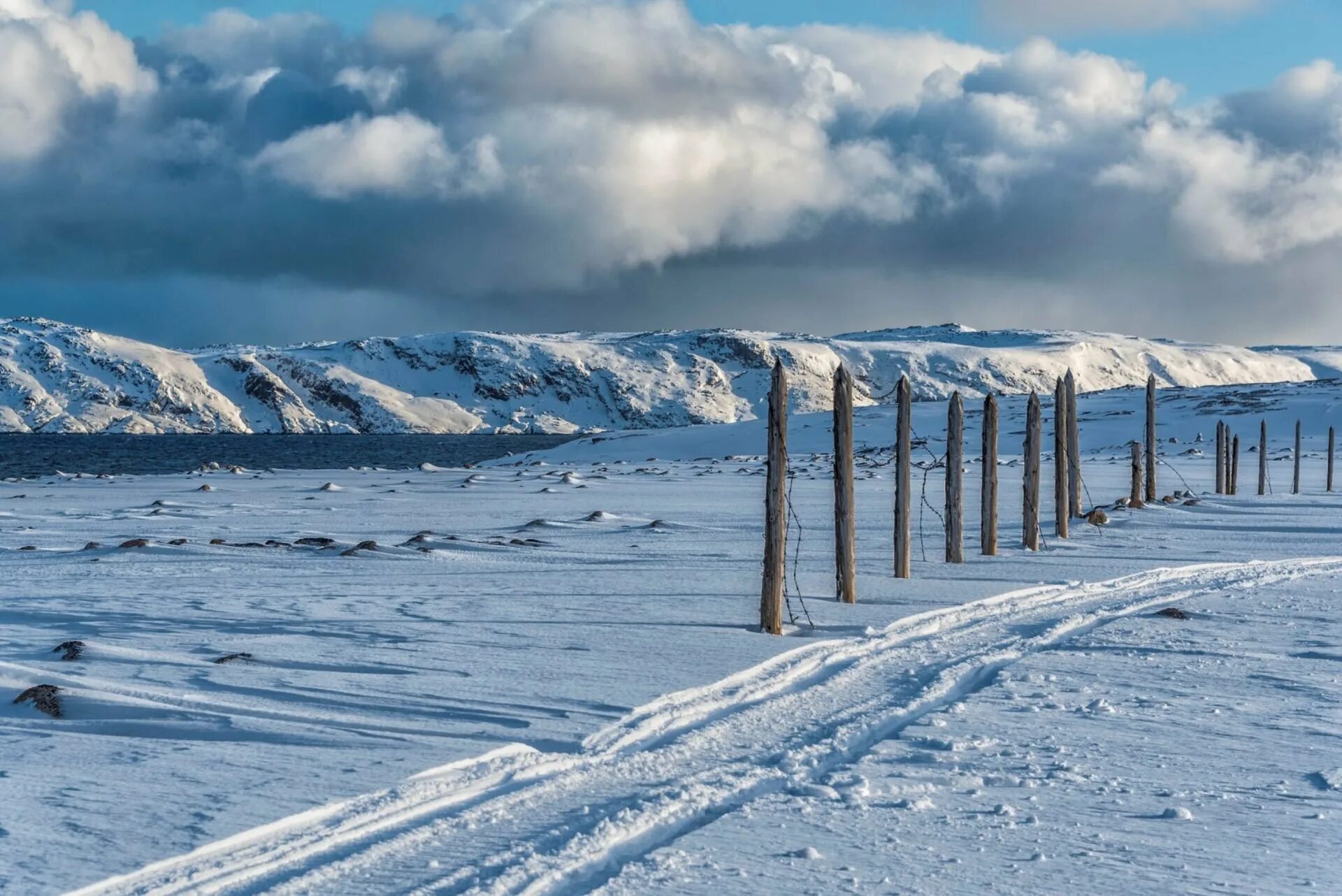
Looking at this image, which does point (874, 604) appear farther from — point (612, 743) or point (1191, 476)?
point (1191, 476)

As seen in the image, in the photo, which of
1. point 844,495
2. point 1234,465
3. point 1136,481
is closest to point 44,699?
point 844,495

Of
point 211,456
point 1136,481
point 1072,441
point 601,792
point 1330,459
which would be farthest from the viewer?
point 211,456

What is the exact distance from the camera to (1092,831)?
4.93 meters

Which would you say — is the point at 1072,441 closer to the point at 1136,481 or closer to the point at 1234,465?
the point at 1136,481

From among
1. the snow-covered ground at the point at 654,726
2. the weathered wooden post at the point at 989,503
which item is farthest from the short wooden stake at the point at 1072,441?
the snow-covered ground at the point at 654,726

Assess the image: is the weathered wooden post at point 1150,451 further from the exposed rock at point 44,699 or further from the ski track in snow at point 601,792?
the exposed rock at point 44,699

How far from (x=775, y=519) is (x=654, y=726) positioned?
12.7ft

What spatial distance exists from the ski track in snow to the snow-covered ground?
0.07ft

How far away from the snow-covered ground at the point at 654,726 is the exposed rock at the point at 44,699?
0.24 ft

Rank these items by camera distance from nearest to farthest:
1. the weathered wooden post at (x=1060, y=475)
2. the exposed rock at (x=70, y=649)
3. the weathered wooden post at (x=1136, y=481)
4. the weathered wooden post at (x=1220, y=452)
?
the exposed rock at (x=70, y=649)
the weathered wooden post at (x=1060, y=475)
the weathered wooden post at (x=1136, y=481)
the weathered wooden post at (x=1220, y=452)

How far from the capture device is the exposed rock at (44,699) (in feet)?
22.0

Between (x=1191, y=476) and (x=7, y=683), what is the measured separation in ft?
144

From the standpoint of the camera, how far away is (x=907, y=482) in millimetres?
14672

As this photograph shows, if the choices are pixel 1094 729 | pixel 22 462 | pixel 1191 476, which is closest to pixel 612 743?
pixel 1094 729
